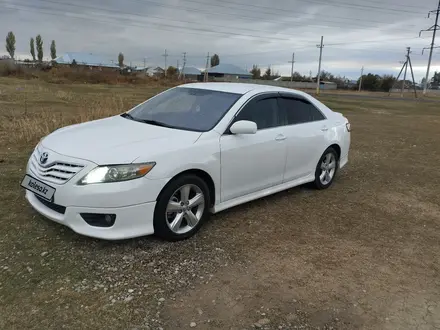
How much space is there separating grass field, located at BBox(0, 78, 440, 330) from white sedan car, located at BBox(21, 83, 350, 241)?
304 mm

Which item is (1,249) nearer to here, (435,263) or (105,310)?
(105,310)

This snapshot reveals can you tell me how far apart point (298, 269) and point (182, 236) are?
3.77 ft

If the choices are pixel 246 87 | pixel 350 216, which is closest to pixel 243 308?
pixel 350 216

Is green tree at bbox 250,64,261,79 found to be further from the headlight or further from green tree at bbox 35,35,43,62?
the headlight

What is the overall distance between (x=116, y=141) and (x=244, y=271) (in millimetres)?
1692

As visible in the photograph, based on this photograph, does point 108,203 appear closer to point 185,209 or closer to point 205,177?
point 185,209

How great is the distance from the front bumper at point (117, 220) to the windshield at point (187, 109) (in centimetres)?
112

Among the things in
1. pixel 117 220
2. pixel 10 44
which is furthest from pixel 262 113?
pixel 10 44

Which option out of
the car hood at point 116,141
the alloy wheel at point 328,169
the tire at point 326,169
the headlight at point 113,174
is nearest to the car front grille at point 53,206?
the headlight at point 113,174

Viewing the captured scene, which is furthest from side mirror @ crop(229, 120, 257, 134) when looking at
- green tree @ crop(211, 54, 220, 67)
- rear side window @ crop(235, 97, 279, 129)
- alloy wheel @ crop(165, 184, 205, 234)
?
green tree @ crop(211, 54, 220, 67)

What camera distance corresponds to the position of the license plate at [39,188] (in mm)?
3473

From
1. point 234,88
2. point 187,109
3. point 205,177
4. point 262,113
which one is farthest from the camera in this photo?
point 234,88

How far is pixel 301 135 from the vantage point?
511cm

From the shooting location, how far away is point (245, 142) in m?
4.31
